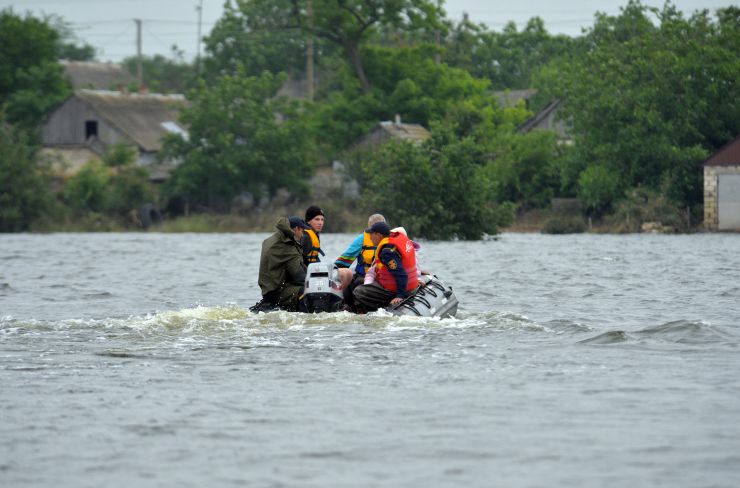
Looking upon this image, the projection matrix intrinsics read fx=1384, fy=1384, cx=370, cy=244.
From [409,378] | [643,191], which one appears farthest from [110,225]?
[409,378]

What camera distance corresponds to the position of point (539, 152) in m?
66.9

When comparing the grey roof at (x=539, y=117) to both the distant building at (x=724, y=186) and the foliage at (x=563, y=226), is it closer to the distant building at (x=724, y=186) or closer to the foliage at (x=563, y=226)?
the foliage at (x=563, y=226)

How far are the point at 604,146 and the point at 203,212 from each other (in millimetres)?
20266

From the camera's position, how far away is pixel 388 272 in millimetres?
17922

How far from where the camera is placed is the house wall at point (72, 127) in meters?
78.4

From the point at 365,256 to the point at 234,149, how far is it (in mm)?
49828

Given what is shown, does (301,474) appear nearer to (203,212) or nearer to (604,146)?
(604,146)

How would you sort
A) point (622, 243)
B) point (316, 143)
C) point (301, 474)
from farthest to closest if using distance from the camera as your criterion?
point (316, 143), point (622, 243), point (301, 474)

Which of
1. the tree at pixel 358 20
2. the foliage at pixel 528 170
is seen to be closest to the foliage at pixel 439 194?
the foliage at pixel 528 170

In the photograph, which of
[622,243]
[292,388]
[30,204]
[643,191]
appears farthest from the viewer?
Result: [30,204]

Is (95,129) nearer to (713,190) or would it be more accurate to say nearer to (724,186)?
(713,190)

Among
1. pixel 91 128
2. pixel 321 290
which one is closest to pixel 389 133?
pixel 91 128

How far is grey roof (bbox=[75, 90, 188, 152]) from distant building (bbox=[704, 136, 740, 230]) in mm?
31360

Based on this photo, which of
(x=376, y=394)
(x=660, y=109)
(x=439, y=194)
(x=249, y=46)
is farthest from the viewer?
(x=249, y=46)
